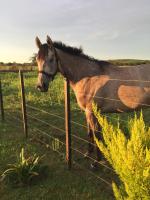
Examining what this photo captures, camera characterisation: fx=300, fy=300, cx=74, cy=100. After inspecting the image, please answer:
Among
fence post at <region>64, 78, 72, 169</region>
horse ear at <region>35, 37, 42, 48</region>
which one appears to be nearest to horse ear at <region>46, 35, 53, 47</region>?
horse ear at <region>35, 37, 42, 48</region>

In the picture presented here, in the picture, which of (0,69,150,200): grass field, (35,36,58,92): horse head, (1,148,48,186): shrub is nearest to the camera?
(0,69,150,200): grass field

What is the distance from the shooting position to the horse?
5.89 m

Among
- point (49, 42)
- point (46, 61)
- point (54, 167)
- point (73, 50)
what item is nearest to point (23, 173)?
point (54, 167)

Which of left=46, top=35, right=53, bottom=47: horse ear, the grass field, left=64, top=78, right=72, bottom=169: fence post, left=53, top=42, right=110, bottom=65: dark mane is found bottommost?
the grass field

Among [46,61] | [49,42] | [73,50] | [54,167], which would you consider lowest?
[54,167]

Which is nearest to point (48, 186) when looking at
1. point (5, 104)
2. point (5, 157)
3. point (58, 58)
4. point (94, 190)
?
point (94, 190)

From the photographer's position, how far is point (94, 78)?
6.02m

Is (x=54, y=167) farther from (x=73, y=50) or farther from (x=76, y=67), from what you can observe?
(x=73, y=50)

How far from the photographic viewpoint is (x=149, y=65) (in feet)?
19.8

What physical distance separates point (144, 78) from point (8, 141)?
367 centimetres

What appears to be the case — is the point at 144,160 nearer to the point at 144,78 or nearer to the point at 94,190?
the point at 94,190

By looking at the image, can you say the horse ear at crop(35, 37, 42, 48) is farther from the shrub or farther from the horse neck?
the shrub

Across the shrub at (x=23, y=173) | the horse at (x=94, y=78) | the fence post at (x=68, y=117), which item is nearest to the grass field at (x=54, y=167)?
the shrub at (x=23, y=173)

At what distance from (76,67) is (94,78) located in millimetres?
460
